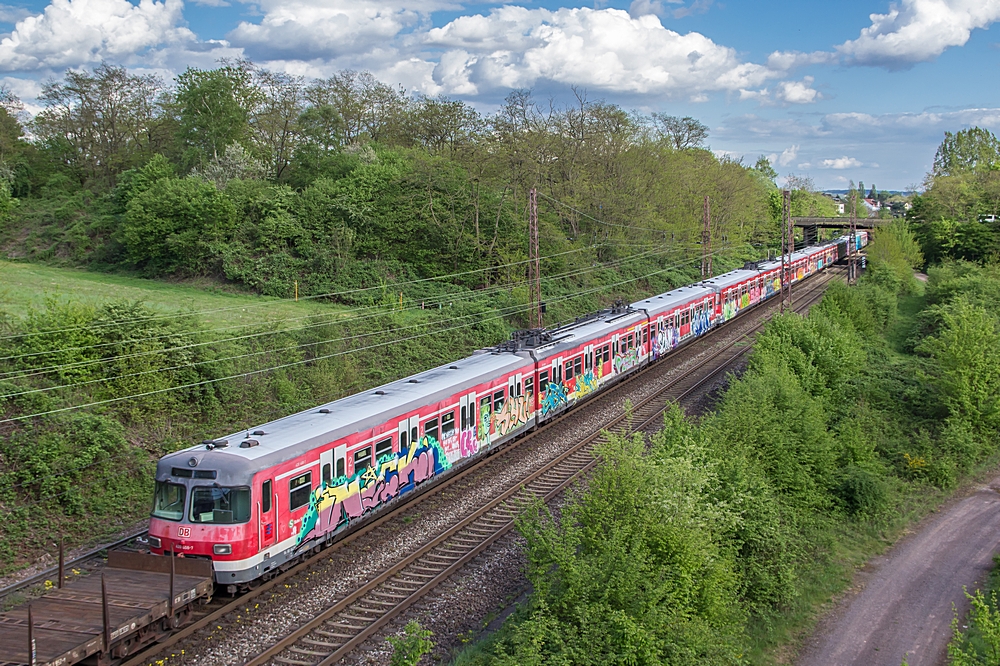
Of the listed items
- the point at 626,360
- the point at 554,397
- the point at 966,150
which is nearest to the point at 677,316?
the point at 626,360

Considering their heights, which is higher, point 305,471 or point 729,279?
point 729,279

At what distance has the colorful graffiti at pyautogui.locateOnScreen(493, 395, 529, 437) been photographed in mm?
21703

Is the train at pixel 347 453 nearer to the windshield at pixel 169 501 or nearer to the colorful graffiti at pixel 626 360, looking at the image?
the windshield at pixel 169 501

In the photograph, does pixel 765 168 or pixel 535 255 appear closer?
pixel 535 255

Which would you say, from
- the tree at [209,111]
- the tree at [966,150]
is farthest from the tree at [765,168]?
the tree at [209,111]

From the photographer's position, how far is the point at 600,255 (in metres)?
53.9

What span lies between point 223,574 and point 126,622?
2.64 m

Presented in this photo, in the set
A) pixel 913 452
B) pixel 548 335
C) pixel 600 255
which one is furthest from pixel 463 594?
pixel 600 255

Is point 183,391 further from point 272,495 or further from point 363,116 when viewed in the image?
point 363,116

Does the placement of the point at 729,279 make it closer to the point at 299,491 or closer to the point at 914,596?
the point at 914,596

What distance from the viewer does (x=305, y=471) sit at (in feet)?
47.6

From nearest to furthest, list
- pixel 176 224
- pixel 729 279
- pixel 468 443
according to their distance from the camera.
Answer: pixel 468 443 → pixel 176 224 → pixel 729 279

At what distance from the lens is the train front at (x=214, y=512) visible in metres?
13.2

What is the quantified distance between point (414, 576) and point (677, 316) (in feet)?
81.7
